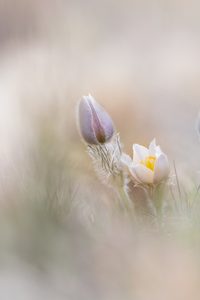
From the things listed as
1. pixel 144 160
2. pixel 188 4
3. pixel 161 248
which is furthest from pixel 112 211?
pixel 188 4

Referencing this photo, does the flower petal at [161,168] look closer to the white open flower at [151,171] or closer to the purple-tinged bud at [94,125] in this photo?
the white open flower at [151,171]

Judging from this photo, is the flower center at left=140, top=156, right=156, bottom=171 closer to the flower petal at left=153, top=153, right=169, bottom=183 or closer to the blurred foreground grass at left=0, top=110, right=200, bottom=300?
the flower petal at left=153, top=153, right=169, bottom=183

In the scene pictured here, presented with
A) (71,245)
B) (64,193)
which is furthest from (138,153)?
(71,245)

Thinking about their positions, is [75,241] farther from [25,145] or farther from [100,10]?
[100,10]

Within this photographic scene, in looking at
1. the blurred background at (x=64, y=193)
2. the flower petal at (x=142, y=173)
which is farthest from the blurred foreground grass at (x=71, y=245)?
the flower petal at (x=142, y=173)

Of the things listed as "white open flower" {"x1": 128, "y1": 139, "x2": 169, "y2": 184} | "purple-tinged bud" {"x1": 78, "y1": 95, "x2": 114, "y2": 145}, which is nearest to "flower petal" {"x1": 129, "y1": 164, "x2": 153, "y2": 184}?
"white open flower" {"x1": 128, "y1": 139, "x2": 169, "y2": 184}
